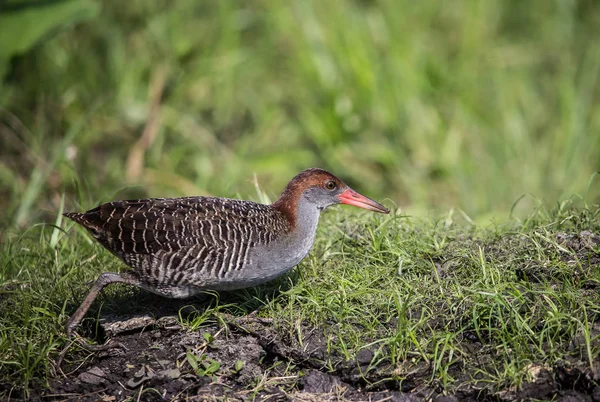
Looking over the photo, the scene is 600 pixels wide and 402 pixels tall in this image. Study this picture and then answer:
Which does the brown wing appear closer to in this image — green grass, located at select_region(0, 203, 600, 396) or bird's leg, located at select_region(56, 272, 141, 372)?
bird's leg, located at select_region(56, 272, 141, 372)

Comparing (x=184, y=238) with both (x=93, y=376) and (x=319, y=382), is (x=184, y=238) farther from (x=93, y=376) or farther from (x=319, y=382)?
(x=319, y=382)

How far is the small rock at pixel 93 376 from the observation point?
4312 mm

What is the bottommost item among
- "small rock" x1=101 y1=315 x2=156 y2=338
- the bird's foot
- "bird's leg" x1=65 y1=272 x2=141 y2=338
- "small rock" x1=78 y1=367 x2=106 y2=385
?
"small rock" x1=78 y1=367 x2=106 y2=385

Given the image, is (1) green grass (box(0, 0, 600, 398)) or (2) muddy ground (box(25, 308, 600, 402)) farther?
(1) green grass (box(0, 0, 600, 398))

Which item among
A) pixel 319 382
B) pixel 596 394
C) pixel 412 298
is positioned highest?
pixel 412 298

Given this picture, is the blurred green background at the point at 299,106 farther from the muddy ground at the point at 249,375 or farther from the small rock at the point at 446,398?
the small rock at the point at 446,398

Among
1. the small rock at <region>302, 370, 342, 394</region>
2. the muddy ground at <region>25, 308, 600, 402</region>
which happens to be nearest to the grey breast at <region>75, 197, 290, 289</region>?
the muddy ground at <region>25, 308, 600, 402</region>

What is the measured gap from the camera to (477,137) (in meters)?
8.52

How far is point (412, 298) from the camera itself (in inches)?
180

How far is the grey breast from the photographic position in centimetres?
452

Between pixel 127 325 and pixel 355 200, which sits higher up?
pixel 355 200

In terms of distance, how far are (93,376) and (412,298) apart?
1.89m

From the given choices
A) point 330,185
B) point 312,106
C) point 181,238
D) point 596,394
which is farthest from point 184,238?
point 312,106

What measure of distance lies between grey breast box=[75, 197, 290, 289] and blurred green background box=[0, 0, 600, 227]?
9.74 ft
